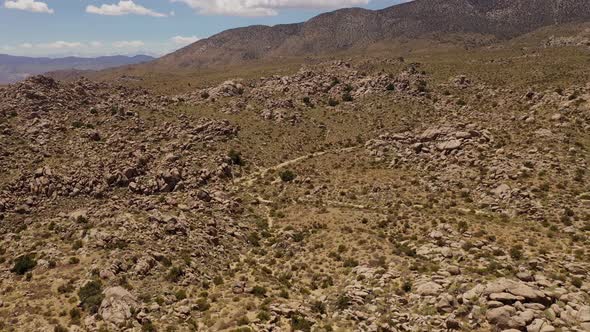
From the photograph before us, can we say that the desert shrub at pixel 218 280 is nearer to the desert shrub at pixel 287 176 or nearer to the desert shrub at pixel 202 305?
the desert shrub at pixel 202 305

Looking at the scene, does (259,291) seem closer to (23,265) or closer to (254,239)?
(254,239)

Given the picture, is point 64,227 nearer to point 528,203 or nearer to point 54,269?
point 54,269

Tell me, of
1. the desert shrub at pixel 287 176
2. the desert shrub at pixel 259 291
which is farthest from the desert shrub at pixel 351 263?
the desert shrub at pixel 287 176

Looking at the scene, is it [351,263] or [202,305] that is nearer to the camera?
[202,305]

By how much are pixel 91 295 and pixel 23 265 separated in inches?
351

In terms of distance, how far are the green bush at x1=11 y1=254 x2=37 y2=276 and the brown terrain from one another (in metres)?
0.24

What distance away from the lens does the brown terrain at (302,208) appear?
3181 centimetres

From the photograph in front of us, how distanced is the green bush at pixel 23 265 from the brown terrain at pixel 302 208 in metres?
0.24

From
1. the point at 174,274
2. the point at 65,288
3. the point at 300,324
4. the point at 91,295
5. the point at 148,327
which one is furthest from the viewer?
the point at 174,274

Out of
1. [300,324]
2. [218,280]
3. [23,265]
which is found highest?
[23,265]

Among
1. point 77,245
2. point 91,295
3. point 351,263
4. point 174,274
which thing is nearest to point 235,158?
point 77,245

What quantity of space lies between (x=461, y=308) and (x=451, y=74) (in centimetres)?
8970

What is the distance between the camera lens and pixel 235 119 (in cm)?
8862

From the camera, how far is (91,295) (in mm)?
33406
